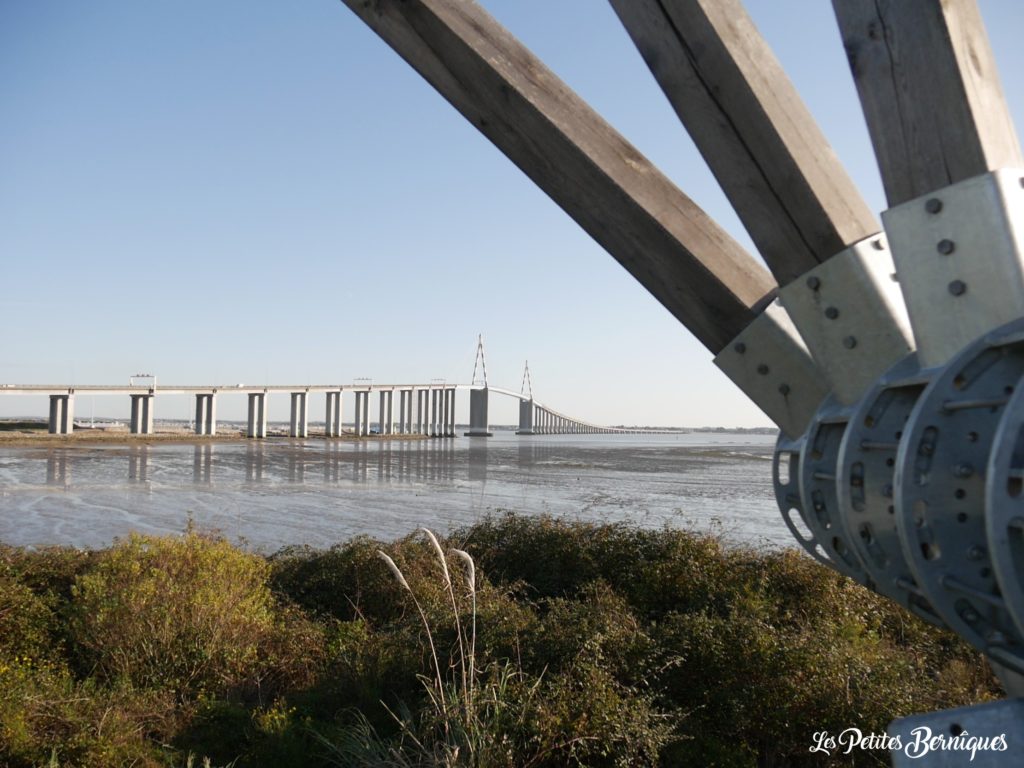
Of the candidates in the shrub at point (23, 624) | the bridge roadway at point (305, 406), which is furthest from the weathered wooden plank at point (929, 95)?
the bridge roadway at point (305, 406)

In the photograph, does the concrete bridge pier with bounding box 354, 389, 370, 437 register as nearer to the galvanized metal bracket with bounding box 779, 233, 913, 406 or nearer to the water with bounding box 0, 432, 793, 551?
the water with bounding box 0, 432, 793, 551

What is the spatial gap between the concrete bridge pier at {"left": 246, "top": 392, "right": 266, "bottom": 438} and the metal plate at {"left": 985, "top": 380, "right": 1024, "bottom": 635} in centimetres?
6792

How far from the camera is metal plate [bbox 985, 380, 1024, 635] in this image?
40.7 inches

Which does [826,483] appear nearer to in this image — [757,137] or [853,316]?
[853,316]

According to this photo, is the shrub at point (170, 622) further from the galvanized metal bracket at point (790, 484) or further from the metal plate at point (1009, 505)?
the metal plate at point (1009, 505)

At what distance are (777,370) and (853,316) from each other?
257 mm

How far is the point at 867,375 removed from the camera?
57.8 inches

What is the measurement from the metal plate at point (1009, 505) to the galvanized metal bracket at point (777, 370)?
1.94 ft

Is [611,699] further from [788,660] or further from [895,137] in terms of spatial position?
[895,137]

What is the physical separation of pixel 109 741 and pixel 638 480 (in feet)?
76.5

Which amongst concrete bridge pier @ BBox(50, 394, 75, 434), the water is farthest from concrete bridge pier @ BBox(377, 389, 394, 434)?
the water

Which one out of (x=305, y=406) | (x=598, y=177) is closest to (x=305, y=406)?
(x=305, y=406)

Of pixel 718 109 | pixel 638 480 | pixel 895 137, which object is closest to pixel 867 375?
pixel 895 137

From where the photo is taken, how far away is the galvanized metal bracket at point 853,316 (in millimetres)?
1445
